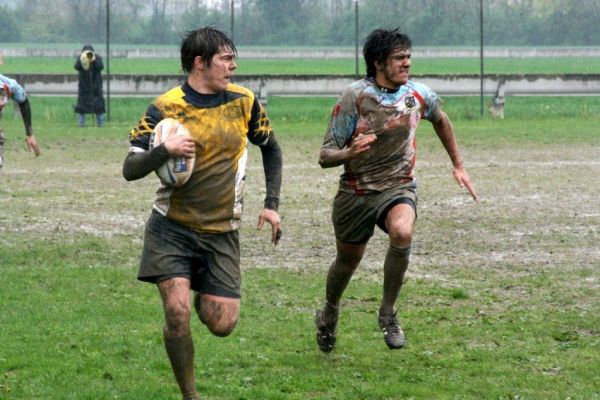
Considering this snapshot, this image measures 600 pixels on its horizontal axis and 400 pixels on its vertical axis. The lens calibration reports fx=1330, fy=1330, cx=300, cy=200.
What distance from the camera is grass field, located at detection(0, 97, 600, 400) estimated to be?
712cm

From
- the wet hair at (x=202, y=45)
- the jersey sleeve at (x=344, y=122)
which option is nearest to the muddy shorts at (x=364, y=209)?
the jersey sleeve at (x=344, y=122)

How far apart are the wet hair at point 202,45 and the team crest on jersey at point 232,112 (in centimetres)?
24

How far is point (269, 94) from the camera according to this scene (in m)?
29.7

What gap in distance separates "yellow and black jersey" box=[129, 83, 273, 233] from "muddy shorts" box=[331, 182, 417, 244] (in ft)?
4.23

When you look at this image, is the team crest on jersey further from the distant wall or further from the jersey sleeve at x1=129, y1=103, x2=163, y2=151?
the distant wall

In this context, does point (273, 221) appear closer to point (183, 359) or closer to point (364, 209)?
point (183, 359)

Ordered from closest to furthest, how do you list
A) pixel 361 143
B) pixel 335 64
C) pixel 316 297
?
1. pixel 361 143
2. pixel 316 297
3. pixel 335 64

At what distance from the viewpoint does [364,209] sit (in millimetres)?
7633

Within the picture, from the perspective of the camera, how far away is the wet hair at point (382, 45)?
7488 millimetres

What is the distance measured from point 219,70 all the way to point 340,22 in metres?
71.0

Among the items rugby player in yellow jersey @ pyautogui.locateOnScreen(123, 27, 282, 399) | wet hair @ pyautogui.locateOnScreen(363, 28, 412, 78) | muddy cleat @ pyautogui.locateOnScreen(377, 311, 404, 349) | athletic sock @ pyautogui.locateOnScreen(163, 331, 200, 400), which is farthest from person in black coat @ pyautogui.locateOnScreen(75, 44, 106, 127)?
athletic sock @ pyautogui.locateOnScreen(163, 331, 200, 400)

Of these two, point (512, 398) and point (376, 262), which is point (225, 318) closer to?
point (512, 398)

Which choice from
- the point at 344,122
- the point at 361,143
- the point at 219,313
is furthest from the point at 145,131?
the point at 344,122

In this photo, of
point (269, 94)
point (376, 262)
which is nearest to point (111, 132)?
point (269, 94)
